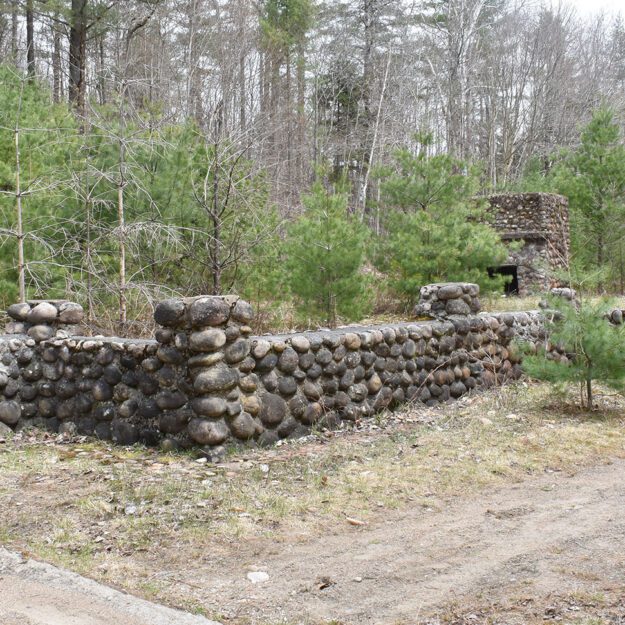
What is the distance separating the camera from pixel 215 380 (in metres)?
6.21

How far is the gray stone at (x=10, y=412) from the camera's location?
7195mm

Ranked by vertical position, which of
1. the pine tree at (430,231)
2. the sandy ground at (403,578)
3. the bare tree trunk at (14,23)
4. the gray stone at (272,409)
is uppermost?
the bare tree trunk at (14,23)

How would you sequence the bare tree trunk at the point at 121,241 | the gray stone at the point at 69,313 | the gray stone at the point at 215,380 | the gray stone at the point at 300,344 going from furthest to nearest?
the bare tree trunk at the point at 121,241
the gray stone at the point at 69,313
the gray stone at the point at 300,344
the gray stone at the point at 215,380

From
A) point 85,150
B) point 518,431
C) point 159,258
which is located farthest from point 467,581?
point 85,150

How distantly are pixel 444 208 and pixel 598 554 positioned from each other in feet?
34.8

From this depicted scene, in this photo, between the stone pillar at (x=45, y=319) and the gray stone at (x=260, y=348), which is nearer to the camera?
the gray stone at (x=260, y=348)

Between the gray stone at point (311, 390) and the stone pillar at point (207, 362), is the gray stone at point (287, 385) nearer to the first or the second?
the gray stone at point (311, 390)

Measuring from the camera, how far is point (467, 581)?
3.97 metres

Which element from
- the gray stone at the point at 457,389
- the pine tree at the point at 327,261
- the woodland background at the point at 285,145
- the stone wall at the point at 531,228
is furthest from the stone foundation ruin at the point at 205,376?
the stone wall at the point at 531,228

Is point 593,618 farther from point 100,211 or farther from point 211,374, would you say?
point 100,211

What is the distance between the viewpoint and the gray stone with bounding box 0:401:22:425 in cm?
720

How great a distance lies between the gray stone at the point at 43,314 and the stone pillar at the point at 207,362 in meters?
1.54

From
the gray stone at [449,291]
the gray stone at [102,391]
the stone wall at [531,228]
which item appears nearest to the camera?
the gray stone at [102,391]

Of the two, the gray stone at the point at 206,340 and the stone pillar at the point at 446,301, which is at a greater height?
the stone pillar at the point at 446,301
